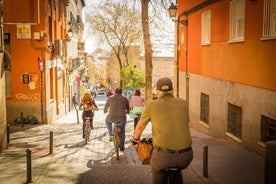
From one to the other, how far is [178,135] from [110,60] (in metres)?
66.8

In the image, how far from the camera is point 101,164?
10.3 meters

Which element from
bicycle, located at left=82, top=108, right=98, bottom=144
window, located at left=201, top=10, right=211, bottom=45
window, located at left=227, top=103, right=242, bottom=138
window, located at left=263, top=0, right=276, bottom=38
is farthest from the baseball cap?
window, located at left=201, top=10, right=211, bottom=45

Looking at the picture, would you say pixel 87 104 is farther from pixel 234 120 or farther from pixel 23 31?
pixel 23 31

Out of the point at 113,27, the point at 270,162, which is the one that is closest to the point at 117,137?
the point at 270,162

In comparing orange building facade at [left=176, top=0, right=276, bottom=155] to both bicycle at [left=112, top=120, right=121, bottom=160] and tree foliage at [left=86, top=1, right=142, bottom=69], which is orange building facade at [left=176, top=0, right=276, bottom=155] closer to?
bicycle at [left=112, top=120, right=121, bottom=160]

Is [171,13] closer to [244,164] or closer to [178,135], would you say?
[244,164]

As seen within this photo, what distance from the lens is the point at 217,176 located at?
8656mm

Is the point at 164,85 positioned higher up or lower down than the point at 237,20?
lower down

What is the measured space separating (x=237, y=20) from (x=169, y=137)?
31.4 ft

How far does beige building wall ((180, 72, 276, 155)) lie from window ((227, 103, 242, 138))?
186 mm

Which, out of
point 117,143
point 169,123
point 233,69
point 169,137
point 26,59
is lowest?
point 117,143

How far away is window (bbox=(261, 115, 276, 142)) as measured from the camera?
408 inches

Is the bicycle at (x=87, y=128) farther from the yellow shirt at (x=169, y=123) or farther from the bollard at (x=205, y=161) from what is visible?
the yellow shirt at (x=169, y=123)

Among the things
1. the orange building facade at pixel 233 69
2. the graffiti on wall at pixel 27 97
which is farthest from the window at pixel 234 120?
the graffiti on wall at pixel 27 97
